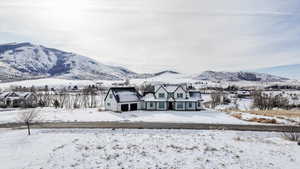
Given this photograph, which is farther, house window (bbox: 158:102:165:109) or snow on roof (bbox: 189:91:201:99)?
snow on roof (bbox: 189:91:201:99)

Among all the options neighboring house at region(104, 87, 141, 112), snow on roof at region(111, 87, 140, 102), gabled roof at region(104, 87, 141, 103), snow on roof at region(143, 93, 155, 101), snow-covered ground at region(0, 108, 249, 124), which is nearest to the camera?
snow-covered ground at region(0, 108, 249, 124)

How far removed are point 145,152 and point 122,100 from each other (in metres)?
28.2

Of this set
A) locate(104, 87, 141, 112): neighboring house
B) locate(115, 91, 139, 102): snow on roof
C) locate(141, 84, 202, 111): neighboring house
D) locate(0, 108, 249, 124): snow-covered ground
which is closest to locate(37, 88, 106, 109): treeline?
locate(104, 87, 141, 112): neighboring house

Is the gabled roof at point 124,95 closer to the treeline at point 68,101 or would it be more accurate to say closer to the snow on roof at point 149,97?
the snow on roof at point 149,97

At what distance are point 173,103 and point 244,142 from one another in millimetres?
27430

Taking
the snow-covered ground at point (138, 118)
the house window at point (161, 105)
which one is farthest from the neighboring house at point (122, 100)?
the house window at point (161, 105)

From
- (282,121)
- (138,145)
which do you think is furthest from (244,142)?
(282,121)

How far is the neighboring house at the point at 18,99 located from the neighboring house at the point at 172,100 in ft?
142

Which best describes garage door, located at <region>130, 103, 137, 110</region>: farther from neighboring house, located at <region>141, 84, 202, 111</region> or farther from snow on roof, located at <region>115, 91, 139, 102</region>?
neighboring house, located at <region>141, 84, 202, 111</region>

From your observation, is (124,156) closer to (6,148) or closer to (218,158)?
(218,158)

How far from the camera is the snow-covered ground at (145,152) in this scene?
43.5 ft

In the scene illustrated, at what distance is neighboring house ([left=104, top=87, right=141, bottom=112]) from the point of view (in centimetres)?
4288

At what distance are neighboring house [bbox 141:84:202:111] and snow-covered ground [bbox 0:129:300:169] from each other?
23.8 m

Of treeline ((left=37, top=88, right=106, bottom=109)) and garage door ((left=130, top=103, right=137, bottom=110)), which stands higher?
garage door ((left=130, top=103, right=137, bottom=110))
